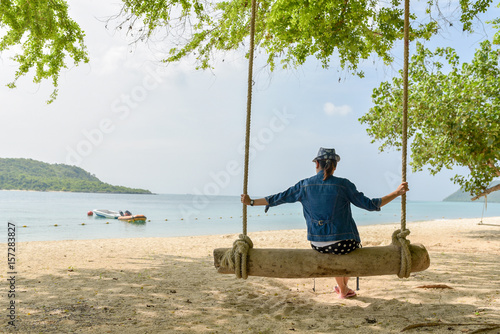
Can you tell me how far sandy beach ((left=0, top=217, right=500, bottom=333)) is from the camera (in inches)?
138

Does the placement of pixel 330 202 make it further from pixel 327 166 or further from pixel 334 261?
Result: pixel 334 261

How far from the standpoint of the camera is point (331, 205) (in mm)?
3320

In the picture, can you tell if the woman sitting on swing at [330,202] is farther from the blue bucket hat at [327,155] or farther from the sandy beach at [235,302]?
the sandy beach at [235,302]

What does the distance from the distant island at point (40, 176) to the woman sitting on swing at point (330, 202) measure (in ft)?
337

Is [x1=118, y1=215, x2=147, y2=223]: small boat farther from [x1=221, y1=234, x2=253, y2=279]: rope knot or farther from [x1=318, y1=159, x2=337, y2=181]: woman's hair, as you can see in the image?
[x1=318, y1=159, x2=337, y2=181]: woman's hair

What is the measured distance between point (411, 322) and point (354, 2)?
15.8ft

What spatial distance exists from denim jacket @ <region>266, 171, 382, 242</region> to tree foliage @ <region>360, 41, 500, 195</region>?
253 inches

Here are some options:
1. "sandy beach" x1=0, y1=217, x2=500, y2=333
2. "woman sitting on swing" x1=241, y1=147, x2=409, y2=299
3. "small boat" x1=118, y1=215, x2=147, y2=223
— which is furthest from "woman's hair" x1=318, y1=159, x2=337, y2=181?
"small boat" x1=118, y1=215, x2=147, y2=223

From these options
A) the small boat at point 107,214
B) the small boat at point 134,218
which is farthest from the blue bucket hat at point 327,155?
the small boat at point 107,214

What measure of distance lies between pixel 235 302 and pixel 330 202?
1909 millimetres

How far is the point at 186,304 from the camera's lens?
14.4 feet

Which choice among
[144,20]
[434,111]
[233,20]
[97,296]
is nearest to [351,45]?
[233,20]

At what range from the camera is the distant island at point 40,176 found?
93.2 m

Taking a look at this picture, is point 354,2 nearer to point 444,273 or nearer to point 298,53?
point 298,53
